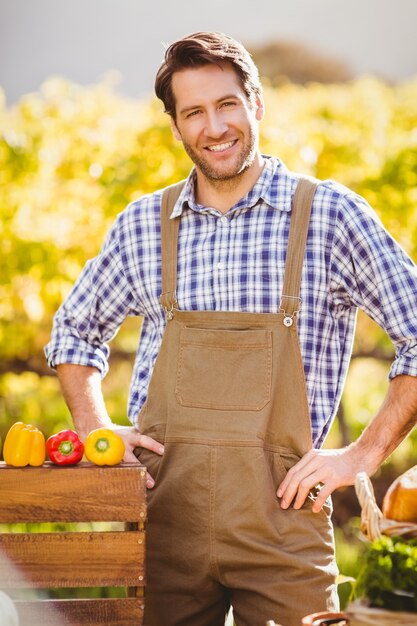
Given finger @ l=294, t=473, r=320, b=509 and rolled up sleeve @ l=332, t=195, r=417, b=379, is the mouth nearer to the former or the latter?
rolled up sleeve @ l=332, t=195, r=417, b=379

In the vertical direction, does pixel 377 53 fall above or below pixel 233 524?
above

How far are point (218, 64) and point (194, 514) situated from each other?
1.10m

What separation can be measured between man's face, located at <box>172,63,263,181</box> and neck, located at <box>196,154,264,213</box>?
0.02m

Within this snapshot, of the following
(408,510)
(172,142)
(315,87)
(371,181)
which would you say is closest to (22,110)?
(172,142)

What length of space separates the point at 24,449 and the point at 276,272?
2.40 ft

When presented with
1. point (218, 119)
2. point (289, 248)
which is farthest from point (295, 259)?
point (218, 119)

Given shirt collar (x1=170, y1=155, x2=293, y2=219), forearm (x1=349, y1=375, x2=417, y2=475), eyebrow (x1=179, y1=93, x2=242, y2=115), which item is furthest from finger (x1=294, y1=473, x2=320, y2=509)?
eyebrow (x1=179, y1=93, x2=242, y2=115)

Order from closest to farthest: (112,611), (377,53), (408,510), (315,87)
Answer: (408,510), (112,611), (315,87), (377,53)

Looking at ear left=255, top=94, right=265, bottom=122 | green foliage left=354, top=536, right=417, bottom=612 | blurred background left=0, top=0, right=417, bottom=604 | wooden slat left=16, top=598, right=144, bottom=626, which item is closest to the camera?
green foliage left=354, top=536, right=417, bottom=612

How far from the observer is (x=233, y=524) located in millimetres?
2064

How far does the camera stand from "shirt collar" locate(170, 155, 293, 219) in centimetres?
227

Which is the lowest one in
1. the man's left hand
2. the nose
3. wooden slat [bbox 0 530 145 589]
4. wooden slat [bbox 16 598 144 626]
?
wooden slat [bbox 16 598 144 626]

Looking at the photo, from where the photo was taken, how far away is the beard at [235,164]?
7.53 feet

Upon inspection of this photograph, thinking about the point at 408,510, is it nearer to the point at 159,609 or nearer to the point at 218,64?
the point at 159,609
